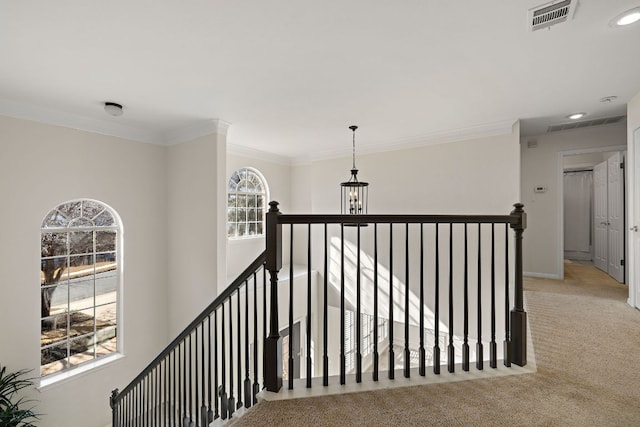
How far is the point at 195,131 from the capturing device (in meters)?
4.00

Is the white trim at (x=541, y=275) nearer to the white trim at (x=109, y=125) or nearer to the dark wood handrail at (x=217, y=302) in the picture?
the dark wood handrail at (x=217, y=302)

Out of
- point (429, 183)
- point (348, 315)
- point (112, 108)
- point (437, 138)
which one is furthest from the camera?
point (348, 315)

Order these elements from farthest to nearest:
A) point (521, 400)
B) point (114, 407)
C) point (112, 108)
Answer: point (114, 407) → point (112, 108) → point (521, 400)

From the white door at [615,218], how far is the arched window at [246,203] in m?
5.69

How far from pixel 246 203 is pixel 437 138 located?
351cm

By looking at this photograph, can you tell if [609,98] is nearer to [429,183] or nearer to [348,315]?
[429,183]

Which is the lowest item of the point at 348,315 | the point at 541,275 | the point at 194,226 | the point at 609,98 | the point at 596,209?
the point at 348,315

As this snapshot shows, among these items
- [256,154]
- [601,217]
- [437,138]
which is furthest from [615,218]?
[256,154]

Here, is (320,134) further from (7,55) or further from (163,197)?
(7,55)

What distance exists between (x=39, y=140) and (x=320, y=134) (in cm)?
337

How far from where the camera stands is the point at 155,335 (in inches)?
167

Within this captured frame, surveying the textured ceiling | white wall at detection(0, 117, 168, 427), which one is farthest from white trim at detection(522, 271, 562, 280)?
white wall at detection(0, 117, 168, 427)

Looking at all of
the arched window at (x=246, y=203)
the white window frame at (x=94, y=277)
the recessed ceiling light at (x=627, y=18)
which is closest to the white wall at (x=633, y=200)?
Answer: the recessed ceiling light at (x=627, y=18)

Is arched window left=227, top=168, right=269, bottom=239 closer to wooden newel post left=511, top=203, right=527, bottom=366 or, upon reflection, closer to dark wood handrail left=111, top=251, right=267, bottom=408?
dark wood handrail left=111, top=251, right=267, bottom=408
